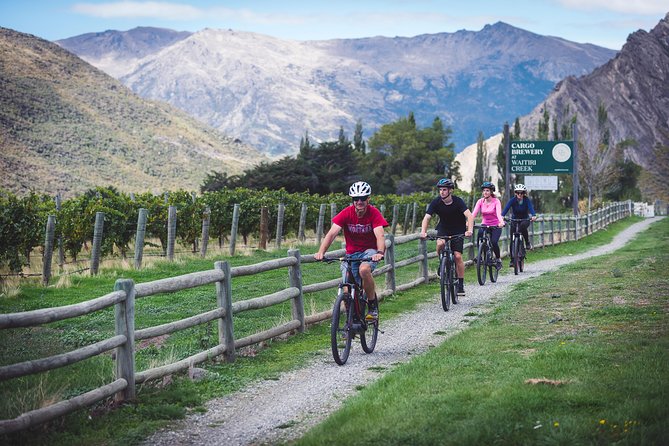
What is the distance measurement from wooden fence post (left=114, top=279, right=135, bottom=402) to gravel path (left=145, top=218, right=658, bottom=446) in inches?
32.3

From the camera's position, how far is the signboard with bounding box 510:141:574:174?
3803 cm

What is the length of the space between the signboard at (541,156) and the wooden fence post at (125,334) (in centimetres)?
3115

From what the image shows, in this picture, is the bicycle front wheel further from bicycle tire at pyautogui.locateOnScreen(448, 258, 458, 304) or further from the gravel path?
the gravel path

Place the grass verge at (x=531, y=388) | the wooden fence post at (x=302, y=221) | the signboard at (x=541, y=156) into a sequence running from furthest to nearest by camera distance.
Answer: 1. the signboard at (x=541, y=156)
2. the wooden fence post at (x=302, y=221)
3. the grass verge at (x=531, y=388)

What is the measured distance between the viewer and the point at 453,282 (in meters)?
16.0

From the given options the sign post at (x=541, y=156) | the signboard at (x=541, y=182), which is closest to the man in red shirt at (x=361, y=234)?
the sign post at (x=541, y=156)

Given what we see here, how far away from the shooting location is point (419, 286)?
762 inches

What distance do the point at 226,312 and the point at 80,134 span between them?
88708mm

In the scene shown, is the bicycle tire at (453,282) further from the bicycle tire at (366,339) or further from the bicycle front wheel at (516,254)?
the bicycle front wheel at (516,254)

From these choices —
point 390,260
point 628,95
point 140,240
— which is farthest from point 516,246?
point 628,95

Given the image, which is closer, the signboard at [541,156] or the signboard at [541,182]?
the signboard at [541,156]

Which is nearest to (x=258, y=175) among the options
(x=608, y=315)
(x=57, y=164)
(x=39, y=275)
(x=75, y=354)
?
(x=57, y=164)

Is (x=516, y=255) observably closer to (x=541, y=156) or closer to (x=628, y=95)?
(x=541, y=156)

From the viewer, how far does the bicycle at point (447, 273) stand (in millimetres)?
15281
